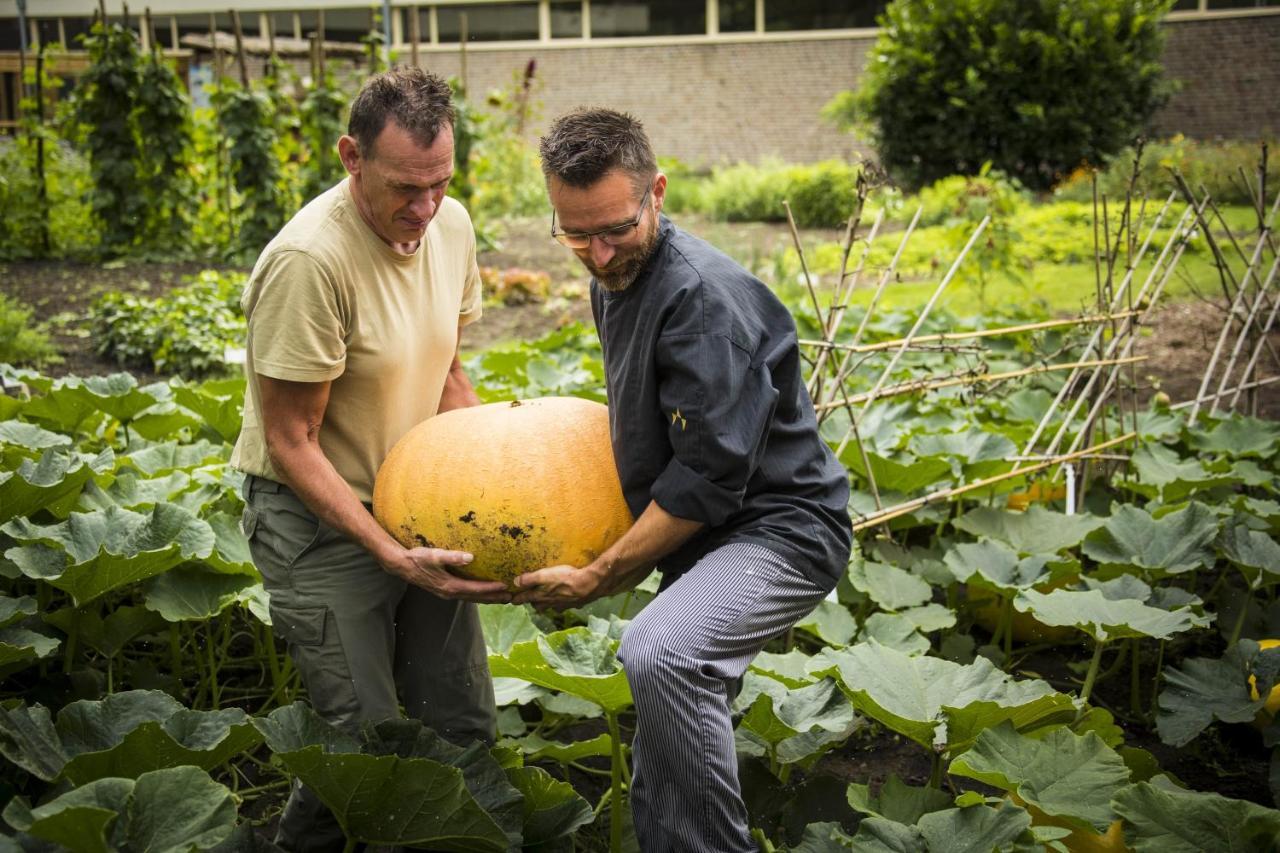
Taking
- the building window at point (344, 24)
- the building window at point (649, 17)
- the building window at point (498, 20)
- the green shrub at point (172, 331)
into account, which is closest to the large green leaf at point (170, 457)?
the green shrub at point (172, 331)

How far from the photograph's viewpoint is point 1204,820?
2180 millimetres

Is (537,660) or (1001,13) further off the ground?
(1001,13)

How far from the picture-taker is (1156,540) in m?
3.61

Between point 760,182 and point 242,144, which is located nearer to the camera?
point 242,144

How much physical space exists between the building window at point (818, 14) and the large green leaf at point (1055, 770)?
71.3ft

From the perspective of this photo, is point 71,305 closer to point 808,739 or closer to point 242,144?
point 242,144

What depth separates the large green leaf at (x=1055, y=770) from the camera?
90.7 inches

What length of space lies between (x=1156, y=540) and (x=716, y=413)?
2163 mm

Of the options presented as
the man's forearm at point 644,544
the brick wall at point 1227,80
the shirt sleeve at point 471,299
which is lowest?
the man's forearm at point 644,544

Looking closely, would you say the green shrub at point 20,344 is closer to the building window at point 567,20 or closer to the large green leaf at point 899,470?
the large green leaf at point 899,470

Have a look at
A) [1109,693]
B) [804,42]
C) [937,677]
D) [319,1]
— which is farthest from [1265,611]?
[319,1]

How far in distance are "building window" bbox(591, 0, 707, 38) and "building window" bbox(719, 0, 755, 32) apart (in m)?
0.43

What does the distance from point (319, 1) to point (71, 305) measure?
17560 mm

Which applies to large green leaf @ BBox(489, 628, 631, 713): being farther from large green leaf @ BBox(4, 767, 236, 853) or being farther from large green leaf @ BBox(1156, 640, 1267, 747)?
large green leaf @ BBox(1156, 640, 1267, 747)
